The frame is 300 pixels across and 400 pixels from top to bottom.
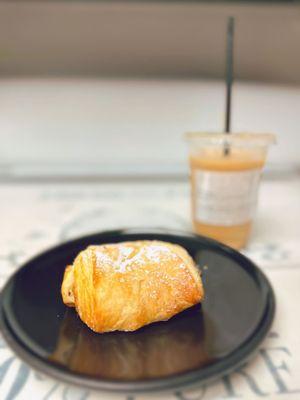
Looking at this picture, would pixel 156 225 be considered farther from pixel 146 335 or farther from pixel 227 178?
pixel 146 335

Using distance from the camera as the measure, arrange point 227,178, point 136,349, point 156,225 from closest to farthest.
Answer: point 136,349 < point 227,178 < point 156,225

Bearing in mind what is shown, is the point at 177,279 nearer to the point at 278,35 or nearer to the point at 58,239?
the point at 58,239

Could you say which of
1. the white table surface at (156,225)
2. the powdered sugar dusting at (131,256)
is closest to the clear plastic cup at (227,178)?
the white table surface at (156,225)

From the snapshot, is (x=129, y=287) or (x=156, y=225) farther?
(x=156, y=225)

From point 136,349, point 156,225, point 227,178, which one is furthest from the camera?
point 156,225

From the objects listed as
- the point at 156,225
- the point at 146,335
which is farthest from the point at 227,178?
the point at 146,335

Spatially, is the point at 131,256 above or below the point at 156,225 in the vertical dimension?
above
